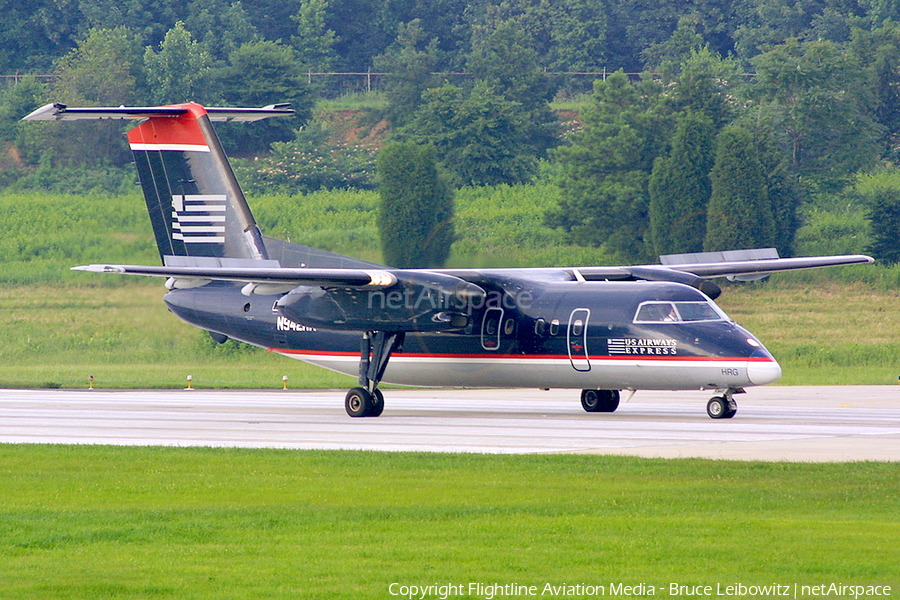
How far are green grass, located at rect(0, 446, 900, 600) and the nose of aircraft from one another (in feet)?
19.1

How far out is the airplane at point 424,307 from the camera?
2319 centimetres

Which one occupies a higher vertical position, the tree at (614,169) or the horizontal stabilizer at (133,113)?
the horizontal stabilizer at (133,113)

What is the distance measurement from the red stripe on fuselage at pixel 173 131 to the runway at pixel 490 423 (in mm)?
6055

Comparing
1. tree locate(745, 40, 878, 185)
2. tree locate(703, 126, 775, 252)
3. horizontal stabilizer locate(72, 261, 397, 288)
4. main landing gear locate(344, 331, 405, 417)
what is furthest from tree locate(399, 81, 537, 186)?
horizontal stabilizer locate(72, 261, 397, 288)

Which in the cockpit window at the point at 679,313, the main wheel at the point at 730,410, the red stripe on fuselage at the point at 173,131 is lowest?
the main wheel at the point at 730,410

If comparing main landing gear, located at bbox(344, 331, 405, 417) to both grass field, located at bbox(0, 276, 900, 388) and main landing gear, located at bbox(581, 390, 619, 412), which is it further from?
grass field, located at bbox(0, 276, 900, 388)

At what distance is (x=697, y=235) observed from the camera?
192ft

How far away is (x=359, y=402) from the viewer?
2548 cm

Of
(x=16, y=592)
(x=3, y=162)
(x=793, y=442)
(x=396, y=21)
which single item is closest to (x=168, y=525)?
(x=16, y=592)

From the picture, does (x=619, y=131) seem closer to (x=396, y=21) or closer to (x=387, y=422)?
(x=396, y=21)

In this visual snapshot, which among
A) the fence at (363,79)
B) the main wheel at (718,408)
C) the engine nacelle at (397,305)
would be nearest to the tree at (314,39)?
the fence at (363,79)

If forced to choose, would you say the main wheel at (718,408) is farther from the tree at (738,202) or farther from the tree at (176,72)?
the tree at (176,72)

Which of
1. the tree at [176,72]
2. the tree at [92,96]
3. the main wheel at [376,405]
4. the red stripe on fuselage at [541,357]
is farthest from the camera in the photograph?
the tree at [176,72]

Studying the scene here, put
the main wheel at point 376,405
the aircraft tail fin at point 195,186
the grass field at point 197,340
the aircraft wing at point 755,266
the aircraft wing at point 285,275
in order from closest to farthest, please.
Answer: the aircraft wing at point 285,275, the main wheel at point 376,405, the aircraft wing at point 755,266, the aircraft tail fin at point 195,186, the grass field at point 197,340
